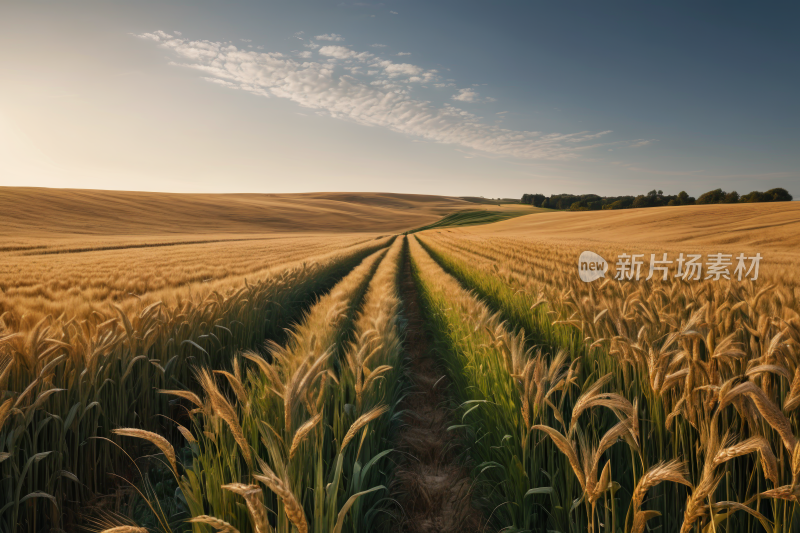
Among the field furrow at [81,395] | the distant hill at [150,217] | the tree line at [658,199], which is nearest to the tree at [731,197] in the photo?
the tree line at [658,199]

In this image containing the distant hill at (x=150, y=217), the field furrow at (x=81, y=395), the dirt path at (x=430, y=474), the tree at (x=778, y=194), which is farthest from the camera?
the tree at (x=778, y=194)

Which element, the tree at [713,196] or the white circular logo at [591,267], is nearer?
the white circular logo at [591,267]

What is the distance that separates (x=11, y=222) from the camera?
3350 cm

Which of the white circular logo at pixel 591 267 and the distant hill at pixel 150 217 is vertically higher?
the distant hill at pixel 150 217

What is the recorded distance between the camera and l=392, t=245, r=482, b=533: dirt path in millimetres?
2357

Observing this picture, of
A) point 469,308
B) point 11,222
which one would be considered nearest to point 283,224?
point 11,222

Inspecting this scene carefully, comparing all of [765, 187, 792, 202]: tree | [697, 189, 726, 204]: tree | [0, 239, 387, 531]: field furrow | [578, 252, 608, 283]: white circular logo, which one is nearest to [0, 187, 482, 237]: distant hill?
[0, 239, 387, 531]: field furrow

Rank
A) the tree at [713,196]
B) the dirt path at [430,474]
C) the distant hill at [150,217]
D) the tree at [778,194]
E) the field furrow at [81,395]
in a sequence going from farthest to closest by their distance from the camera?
the tree at [713,196], the tree at [778,194], the distant hill at [150,217], the dirt path at [430,474], the field furrow at [81,395]

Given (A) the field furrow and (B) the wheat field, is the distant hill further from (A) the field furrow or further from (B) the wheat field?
(B) the wheat field

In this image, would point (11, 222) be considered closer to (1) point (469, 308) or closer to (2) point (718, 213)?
(1) point (469, 308)

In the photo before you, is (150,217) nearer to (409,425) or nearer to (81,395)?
(81,395)

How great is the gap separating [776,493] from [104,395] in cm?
373

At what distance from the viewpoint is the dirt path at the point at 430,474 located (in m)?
2.36

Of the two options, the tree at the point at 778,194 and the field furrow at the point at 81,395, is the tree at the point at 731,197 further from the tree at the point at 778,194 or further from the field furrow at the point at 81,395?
the field furrow at the point at 81,395
